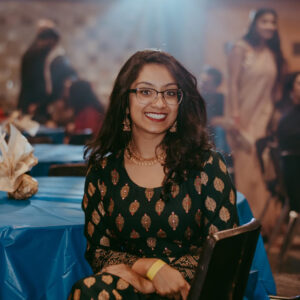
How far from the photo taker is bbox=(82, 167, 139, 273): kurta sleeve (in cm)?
158

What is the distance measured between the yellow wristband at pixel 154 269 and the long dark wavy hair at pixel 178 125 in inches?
9.6

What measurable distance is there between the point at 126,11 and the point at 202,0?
0.94 m

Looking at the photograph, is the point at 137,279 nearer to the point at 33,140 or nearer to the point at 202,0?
the point at 33,140

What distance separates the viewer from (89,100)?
549cm

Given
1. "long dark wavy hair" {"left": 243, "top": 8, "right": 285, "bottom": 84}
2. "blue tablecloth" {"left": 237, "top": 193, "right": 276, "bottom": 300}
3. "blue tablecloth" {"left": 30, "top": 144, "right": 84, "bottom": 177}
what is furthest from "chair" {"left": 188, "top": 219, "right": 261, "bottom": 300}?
"long dark wavy hair" {"left": 243, "top": 8, "right": 285, "bottom": 84}

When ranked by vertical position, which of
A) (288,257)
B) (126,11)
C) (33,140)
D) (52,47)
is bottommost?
(288,257)

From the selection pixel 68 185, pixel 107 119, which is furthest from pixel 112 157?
pixel 68 185

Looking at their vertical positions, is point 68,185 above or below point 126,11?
below

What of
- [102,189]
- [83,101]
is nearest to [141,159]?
[102,189]

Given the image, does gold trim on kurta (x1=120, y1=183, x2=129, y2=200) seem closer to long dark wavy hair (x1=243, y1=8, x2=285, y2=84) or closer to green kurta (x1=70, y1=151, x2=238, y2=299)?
green kurta (x1=70, y1=151, x2=238, y2=299)

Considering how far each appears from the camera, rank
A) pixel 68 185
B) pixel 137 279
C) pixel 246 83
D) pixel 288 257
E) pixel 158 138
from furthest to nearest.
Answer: pixel 246 83, pixel 288 257, pixel 68 185, pixel 158 138, pixel 137 279

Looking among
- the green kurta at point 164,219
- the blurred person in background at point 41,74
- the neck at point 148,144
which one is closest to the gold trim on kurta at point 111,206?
the green kurta at point 164,219

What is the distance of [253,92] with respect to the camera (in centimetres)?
484

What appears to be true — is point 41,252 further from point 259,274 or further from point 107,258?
point 259,274
